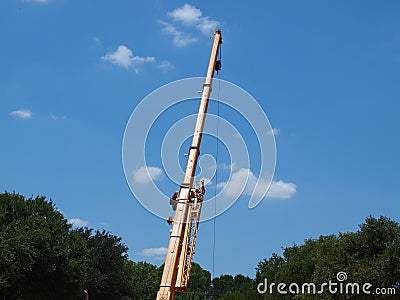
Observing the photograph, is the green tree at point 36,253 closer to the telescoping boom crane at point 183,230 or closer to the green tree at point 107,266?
the green tree at point 107,266

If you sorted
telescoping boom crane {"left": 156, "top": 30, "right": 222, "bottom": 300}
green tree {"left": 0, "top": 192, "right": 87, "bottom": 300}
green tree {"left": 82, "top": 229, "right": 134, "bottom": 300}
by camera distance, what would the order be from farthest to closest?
green tree {"left": 82, "top": 229, "right": 134, "bottom": 300} → green tree {"left": 0, "top": 192, "right": 87, "bottom": 300} → telescoping boom crane {"left": 156, "top": 30, "right": 222, "bottom": 300}

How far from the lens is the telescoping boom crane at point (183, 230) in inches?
802

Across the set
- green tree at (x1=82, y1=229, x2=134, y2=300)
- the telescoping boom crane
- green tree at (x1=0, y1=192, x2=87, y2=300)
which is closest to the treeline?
green tree at (x1=0, y1=192, x2=87, y2=300)

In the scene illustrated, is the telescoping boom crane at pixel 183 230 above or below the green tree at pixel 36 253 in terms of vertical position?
below

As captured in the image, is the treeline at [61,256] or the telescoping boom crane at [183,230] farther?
the treeline at [61,256]

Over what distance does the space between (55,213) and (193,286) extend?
91.3 metres

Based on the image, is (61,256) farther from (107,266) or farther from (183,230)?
(183,230)

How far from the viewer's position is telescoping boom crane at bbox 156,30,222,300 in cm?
2038

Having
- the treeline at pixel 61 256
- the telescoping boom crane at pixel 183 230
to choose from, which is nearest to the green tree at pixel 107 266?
the treeline at pixel 61 256

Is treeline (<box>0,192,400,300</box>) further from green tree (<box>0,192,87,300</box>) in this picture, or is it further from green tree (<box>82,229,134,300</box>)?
Result: green tree (<box>82,229,134,300</box>)

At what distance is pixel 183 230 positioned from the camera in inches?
828

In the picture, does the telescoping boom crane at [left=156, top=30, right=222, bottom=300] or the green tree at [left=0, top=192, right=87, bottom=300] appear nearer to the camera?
the telescoping boom crane at [left=156, top=30, right=222, bottom=300]

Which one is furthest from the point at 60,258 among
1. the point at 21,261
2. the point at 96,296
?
the point at 96,296

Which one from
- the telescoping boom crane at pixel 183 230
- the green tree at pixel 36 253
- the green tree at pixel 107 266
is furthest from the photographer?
the green tree at pixel 107 266
